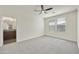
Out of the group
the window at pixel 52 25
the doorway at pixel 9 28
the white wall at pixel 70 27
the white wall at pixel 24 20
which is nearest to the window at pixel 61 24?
the white wall at pixel 70 27

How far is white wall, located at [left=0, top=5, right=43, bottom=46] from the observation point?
425cm

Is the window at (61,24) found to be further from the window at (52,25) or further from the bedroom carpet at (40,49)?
the bedroom carpet at (40,49)

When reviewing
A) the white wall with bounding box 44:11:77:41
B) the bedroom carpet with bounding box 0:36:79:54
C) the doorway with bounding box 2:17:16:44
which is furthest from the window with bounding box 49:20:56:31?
the doorway with bounding box 2:17:16:44

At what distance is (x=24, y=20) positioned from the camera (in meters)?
5.44

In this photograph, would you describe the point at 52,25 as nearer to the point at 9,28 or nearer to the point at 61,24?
the point at 61,24

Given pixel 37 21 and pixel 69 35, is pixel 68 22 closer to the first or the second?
pixel 69 35

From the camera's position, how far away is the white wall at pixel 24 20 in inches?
167

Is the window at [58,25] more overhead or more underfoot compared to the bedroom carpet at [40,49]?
more overhead

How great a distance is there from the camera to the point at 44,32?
27.1ft

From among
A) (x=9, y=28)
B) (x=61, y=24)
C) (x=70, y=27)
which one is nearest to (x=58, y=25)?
(x=61, y=24)

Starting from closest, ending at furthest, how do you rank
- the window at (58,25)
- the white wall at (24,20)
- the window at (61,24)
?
1. the white wall at (24,20)
2. the window at (61,24)
3. the window at (58,25)
